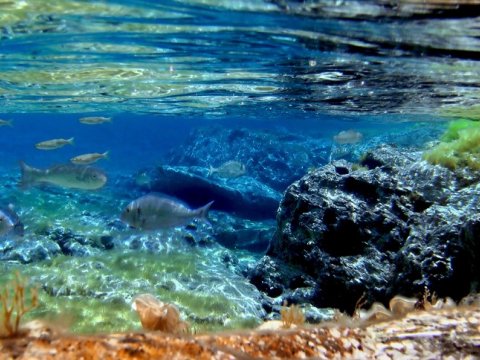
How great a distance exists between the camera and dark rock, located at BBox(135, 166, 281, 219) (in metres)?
20.0

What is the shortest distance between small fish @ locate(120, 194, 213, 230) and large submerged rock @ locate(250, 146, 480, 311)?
3.23 meters

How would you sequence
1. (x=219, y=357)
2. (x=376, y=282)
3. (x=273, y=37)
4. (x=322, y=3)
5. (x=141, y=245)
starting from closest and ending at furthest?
(x=219, y=357) → (x=322, y=3) → (x=376, y=282) → (x=273, y=37) → (x=141, y=245)

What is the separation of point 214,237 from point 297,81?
7812 millimetres

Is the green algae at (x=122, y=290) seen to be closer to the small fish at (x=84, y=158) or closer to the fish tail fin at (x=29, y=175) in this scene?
the fish tail fin at (x=29, y=175)

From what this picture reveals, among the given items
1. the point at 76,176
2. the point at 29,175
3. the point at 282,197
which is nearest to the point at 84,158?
the point at 29,175

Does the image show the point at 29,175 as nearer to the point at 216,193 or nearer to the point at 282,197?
the point at 282,197

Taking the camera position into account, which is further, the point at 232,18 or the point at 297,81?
the point at 297,81

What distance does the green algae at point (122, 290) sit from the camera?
23.5 ft

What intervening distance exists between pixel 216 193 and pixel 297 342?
56.5ft

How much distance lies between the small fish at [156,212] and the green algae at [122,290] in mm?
1810

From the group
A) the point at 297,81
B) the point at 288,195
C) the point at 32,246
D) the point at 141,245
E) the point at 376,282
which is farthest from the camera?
the point at 297,81

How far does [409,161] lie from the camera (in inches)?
413

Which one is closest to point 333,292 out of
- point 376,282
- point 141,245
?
point 376,282

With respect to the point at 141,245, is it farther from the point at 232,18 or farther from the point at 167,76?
the point at 232,18
